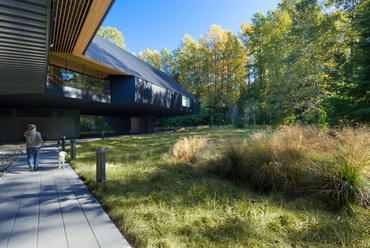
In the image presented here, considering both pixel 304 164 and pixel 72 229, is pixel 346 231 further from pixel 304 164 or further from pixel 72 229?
pixel 72 229

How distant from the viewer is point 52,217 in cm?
264

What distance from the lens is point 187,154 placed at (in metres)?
5.68

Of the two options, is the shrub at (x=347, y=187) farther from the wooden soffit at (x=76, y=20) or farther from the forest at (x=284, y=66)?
the wooden soffit at (x=76, y=20)

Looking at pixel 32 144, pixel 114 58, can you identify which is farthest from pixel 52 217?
pixel 114 58

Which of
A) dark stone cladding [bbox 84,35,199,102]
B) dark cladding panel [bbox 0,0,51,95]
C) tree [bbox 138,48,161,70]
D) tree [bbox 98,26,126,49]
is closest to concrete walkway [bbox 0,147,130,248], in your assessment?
dark cladding panel [bbox 0,0,51,95]

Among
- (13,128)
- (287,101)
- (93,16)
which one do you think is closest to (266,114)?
(287,101)

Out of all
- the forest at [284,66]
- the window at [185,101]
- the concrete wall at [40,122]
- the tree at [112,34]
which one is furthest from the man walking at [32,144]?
the tree at [112,34]

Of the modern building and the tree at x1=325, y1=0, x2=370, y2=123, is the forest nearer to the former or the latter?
the tree at x1=325, y1=0, x2=370, y2=123

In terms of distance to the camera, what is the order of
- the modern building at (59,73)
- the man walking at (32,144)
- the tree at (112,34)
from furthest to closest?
the tree at (112,34), the man walking at (32,144), the modern building at (59,73)

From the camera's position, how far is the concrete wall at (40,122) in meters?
15.3

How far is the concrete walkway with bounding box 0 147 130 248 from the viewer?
2.10 m

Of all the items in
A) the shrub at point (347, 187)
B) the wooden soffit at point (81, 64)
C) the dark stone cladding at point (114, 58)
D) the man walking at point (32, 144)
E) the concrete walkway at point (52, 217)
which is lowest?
the concrete walkway at point (52, 217)

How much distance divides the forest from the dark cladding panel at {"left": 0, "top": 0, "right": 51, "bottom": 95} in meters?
9.53

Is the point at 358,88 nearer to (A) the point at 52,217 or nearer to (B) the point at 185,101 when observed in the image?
(A) the point at 52,217
